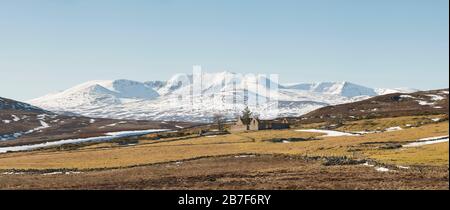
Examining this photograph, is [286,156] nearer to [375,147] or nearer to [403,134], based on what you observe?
[375,147]

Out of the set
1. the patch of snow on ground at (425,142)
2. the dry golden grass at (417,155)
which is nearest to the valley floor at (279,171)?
the dry golden grass at (417,155)

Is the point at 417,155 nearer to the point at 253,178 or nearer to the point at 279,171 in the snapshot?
the point at 279,171

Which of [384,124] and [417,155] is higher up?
[384,124]

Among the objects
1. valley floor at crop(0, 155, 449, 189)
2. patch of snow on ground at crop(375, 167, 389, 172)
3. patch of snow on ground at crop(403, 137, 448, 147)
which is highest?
patch of snow on ground at crop(403, 137, 448, 147)

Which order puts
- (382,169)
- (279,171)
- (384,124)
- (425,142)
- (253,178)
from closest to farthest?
(253,178), (382,169), (279,171), (425,142), (384,124)

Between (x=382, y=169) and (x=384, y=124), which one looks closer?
(x=382, y=169)

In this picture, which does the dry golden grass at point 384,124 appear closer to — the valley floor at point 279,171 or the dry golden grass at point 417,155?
the valley floor at point 279,171

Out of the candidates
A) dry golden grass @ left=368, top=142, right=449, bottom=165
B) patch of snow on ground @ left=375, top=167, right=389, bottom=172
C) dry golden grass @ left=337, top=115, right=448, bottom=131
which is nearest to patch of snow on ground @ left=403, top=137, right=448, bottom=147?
dry golden grass @ left=368, top=142, right=449, bottom=165

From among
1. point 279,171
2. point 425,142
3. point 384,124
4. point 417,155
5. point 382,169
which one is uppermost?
point 384,124

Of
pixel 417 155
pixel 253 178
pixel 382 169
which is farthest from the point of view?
pixel 417 155

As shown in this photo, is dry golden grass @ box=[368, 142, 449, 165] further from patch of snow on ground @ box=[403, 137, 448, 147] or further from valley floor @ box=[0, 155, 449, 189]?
valley floor @ box=[0, 155, 449, 189]

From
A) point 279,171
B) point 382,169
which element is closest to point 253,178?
point 279,171
